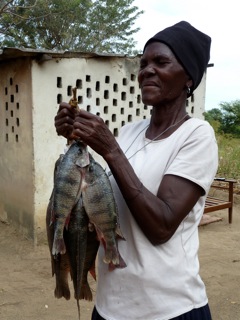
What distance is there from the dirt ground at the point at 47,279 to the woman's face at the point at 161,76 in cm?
292

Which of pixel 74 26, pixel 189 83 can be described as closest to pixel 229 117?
pixel 74 26

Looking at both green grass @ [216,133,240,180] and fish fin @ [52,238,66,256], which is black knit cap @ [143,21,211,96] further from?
green grass @ [216,133,240,180]

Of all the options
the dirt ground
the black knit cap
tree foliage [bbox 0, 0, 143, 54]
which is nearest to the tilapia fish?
the black knit cap

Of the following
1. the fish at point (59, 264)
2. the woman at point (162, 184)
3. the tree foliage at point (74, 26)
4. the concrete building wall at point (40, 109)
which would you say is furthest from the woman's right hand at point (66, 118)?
the tree foliage at point (74, 26)

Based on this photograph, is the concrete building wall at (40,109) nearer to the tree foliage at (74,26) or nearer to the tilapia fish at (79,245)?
the tilapia fish at (79,245)

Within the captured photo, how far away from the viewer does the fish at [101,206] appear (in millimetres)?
1339

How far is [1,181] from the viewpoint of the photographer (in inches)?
251

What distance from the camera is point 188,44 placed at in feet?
4.90

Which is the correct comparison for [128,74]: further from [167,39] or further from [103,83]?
[167,39]

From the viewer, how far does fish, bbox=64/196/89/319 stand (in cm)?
136

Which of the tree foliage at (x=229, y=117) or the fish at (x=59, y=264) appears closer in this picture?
the fish at (x=59, y=264)

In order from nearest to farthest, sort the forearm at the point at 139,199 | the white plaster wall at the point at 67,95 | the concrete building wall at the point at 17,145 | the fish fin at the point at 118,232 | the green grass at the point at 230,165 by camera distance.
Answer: the forearm at the point at 139,199 < the fish fin at the point at 118,232 < the white plaster wall at the point at 67,95 < the concrete building wall at the point at 17,145 < the green grass at the point at 230,165

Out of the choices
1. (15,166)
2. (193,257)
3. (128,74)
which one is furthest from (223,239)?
(193,257)

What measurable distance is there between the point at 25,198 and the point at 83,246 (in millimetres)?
4508
